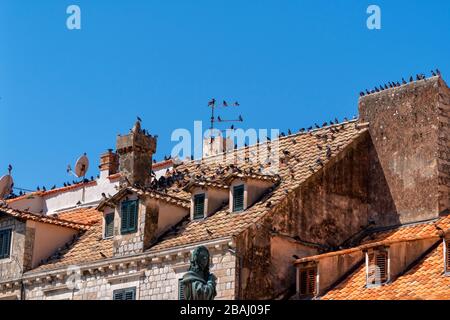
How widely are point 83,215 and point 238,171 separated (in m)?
11.6

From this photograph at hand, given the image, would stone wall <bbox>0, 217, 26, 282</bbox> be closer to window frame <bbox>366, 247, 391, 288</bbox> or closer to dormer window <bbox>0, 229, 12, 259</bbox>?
dormer window <bbox>0, 229, 12, 259</bbox>

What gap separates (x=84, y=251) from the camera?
5138 cm

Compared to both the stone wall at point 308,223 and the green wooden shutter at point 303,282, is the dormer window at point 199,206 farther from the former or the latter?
the green wooden shutter at point 303,282

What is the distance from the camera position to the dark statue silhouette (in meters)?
33.1

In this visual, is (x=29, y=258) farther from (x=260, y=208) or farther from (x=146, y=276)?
(x=260, y=208)

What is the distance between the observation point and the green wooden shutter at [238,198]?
47.7 metres

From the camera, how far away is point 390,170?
163 ft

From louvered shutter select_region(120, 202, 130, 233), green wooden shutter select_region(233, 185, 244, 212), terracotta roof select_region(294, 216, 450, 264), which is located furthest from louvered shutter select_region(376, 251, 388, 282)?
louvered shutter select_region(120, 202, 130, 233)

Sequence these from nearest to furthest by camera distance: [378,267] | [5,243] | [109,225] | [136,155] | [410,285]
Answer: [410,285] → [378,267] → [109,225] → [5,243] → [136,155]

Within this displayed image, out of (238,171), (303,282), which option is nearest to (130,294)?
(238,171)

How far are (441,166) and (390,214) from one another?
2414 millimetres

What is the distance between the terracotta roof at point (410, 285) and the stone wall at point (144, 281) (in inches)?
123

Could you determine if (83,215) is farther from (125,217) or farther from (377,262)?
(377,262)

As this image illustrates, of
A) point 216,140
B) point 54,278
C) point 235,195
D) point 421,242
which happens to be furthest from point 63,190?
point 421,242
